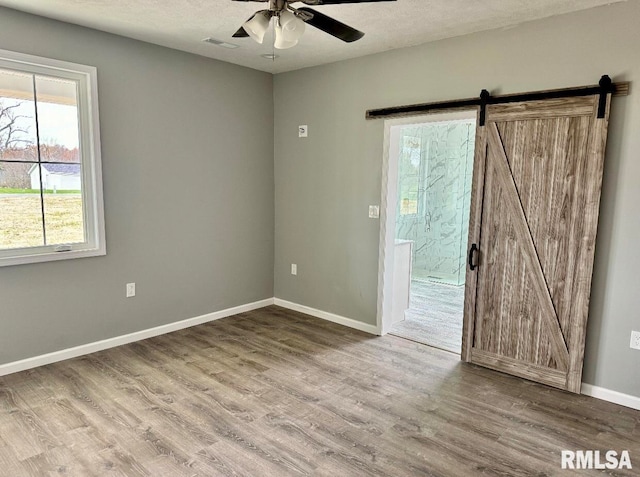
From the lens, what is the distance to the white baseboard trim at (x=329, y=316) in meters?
4.10

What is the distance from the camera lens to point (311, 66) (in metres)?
4.27

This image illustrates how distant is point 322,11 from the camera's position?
2.90 metres

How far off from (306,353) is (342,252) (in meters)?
1.14

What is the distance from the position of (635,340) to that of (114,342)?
12.8 feet

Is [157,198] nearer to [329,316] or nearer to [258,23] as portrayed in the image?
[329,316]

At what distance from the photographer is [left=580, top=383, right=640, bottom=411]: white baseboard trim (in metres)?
2.74

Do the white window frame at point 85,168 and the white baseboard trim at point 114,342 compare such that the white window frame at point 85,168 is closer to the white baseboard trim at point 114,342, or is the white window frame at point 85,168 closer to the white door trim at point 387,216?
the white baseboard trim at point 114,342

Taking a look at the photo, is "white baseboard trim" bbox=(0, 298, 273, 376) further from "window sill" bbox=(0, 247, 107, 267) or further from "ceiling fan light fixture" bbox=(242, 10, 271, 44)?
"ceiling fan light fixture" bbox=(242, 10, 271, 44)

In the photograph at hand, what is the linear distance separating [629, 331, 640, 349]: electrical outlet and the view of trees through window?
4055 millimetres

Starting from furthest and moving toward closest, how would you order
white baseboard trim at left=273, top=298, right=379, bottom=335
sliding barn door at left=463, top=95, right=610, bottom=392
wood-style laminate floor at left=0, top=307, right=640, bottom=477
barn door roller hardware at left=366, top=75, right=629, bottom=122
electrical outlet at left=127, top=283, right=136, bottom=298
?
1. white baseboard trim at left=273, top=298, right=379, bottom=335
2. electrical outlet at left=127, top=283, right=136, bottom=298
3. sliding barn door at left=463, top=95, right=610, bottom=392
4. barn door roller hardware at left=366, top=75, right=629, bottom=122
5. wood-style laminate floor at left=0, top=307, right=640, bottom=477

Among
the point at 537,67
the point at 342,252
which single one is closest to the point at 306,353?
the point at 342,252

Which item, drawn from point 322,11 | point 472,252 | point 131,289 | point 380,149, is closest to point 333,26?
point 322,11

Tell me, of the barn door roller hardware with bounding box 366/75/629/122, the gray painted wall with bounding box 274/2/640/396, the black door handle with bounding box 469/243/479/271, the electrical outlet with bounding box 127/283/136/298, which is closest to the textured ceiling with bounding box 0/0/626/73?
the gray painted wall with bounding box 274/2/640/396

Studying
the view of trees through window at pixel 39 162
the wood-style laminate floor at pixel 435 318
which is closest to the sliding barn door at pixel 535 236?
the wood-style laminate floor at pixel 435 318
